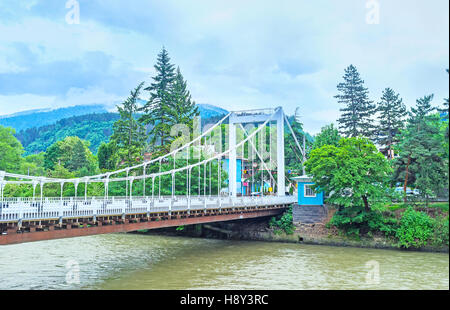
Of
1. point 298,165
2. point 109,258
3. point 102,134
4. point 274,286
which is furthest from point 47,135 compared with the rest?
point 274,286

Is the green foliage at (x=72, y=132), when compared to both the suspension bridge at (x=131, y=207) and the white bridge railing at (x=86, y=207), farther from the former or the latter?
the white bridge railing at (x=86, y=207)

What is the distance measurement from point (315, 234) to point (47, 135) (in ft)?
449

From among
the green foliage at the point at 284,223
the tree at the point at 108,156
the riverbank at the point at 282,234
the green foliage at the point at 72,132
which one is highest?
the green foliage at the point at 72,132

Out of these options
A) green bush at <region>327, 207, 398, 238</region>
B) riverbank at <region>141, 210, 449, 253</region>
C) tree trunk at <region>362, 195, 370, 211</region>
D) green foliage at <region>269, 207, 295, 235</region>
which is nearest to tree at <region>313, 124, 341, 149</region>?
green foliage at <region>269, 207, 295, 235</region>

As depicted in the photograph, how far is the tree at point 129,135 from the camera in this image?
48162 millimetres

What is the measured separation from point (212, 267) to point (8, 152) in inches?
1758

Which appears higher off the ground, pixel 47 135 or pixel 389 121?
pixel 47 135

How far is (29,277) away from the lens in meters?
18.6

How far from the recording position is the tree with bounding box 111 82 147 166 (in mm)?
48162

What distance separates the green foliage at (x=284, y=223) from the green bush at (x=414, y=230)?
8.98m

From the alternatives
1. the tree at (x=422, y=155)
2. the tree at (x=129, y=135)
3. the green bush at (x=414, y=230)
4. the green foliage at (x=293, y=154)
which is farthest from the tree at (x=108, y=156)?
the green bush at (x=414, y=230)

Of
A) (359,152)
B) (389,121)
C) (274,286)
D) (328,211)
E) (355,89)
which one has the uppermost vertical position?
(355,89)

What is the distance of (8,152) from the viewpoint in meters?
55.3
